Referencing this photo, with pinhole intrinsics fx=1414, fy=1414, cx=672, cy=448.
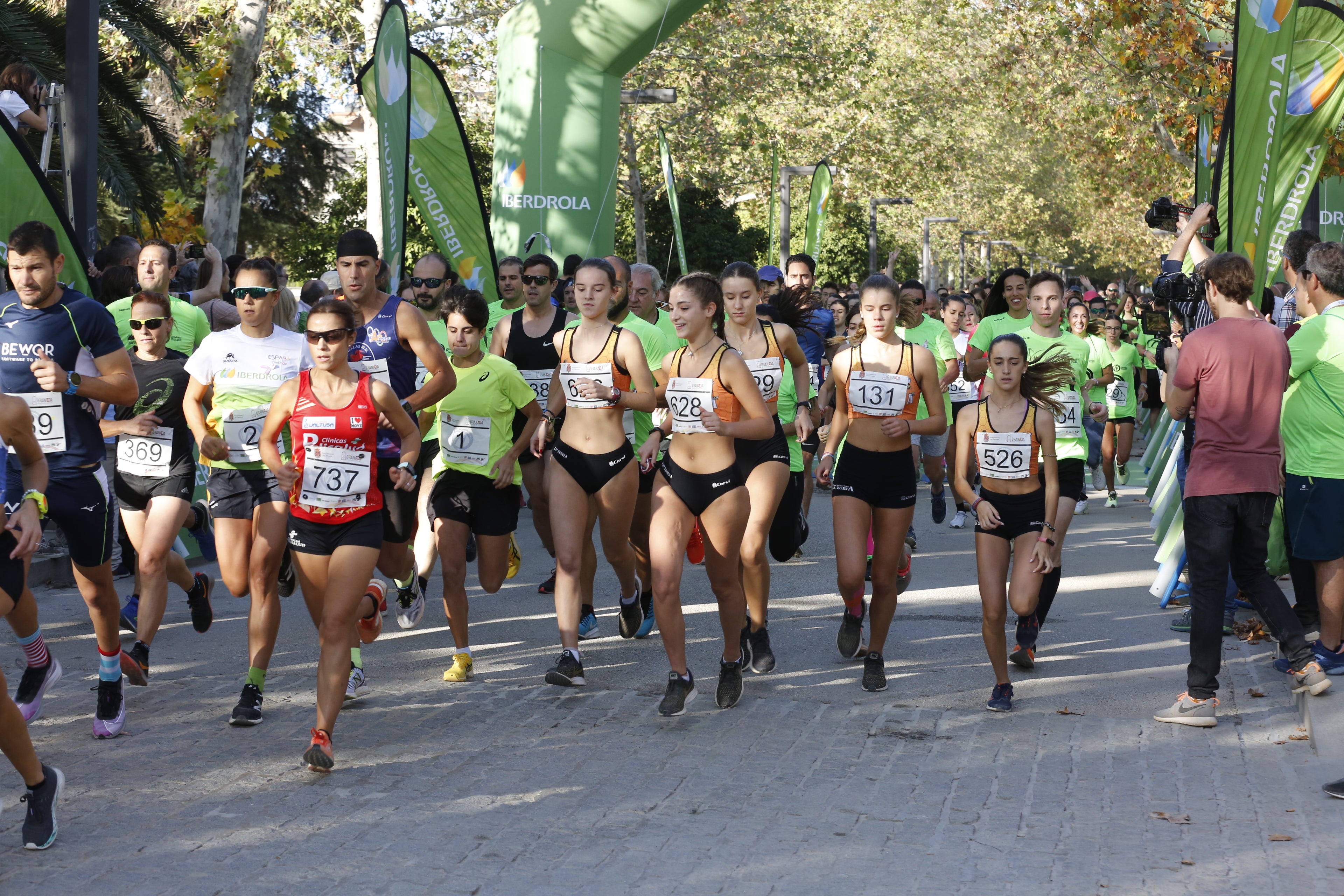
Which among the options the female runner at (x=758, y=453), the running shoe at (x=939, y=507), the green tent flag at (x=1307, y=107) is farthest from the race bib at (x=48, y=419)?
the running shoe at (x=939, y=507)

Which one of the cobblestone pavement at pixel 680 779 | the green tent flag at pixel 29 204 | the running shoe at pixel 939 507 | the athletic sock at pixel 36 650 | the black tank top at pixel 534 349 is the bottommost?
the cobblestone pavement at pixel 680 779

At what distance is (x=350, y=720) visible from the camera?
6324 mm

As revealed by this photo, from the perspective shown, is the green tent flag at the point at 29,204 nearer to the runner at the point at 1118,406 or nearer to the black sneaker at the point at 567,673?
the black sneaker at the point at 567,673

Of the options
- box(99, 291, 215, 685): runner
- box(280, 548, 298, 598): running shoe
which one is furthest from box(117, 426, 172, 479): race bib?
box(280, 548, 298, 598): running shoe

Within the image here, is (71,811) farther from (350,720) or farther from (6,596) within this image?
(350,720)

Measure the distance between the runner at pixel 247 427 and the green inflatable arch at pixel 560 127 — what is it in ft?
21.3

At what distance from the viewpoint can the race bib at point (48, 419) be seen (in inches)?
231

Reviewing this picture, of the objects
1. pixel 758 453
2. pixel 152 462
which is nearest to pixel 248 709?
pixel 152 462

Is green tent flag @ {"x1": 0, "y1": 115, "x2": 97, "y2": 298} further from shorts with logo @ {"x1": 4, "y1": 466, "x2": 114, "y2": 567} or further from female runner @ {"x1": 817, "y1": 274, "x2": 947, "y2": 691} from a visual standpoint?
female runner @ {"x1": 817, "y1": 274, "x2": 947, "y2": 691}

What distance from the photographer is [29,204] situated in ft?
28.8

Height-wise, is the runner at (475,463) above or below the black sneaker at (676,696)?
above

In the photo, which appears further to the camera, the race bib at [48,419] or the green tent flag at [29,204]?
the green tent flag at [29,204]

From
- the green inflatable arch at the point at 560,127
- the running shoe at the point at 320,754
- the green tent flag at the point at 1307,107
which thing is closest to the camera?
the running shoe at the point at 320,754

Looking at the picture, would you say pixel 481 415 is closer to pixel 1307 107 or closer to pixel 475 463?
pixel 475 463
